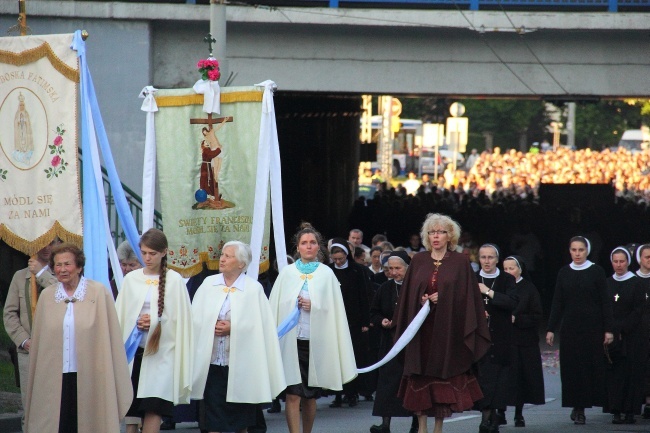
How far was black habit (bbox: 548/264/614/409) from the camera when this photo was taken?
1326cm

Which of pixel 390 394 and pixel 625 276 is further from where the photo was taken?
pixel 625 276

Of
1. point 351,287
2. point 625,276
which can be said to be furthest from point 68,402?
point 625,276

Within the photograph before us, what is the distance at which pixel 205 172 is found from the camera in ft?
36.1

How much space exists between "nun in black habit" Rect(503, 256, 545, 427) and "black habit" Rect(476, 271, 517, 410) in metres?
0.22

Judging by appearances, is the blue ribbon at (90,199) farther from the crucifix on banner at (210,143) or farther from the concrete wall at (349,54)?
the concrete wall at (349,54)

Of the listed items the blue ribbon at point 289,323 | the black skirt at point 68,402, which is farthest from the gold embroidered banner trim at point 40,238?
the blue ribbon at point 289,323

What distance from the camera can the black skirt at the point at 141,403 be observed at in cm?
945

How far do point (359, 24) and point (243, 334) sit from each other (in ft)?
32.5

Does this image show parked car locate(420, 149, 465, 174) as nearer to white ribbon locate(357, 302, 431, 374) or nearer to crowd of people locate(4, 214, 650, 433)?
crowd of people locate(4, 214, 650, 433)

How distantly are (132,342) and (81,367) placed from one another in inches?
33.0

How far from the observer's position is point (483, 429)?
1203 centimetres

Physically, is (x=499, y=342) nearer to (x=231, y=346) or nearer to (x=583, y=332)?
(x=583, y=332)

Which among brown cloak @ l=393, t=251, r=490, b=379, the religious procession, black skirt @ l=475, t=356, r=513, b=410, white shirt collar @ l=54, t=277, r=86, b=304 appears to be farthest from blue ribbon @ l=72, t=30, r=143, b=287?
black skirt @ l=475, t=356, r=513, b=410

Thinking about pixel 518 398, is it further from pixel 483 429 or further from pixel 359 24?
pixel 359 24
